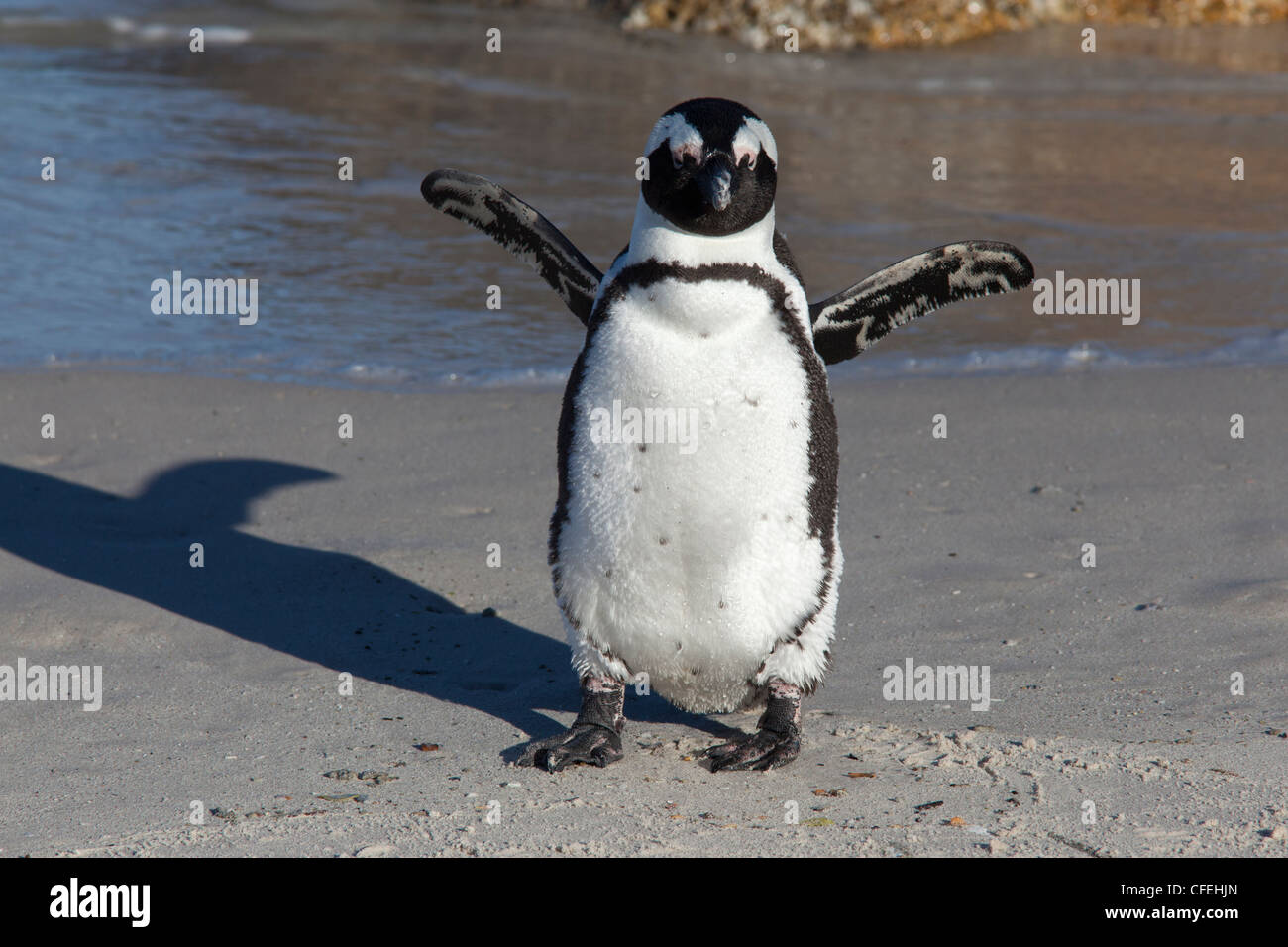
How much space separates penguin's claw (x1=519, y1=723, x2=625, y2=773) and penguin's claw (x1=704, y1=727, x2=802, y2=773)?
8.2 inches

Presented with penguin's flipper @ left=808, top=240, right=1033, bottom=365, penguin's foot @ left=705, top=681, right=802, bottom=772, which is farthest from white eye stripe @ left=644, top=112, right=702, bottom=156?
penguin's foot @ left=705, top=681, right=802, bottom=772

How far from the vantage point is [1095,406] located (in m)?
5.34

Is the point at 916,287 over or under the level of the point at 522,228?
under

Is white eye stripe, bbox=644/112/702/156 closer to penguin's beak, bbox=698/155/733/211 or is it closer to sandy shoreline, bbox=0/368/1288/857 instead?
penguin's beak, bbox=698/155/733/211

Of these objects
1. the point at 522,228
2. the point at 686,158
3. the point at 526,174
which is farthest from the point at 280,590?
the point at 526,174

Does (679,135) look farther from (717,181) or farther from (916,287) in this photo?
(916,287)

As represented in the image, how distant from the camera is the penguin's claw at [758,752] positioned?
290 centimetres

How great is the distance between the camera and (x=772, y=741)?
294 cm

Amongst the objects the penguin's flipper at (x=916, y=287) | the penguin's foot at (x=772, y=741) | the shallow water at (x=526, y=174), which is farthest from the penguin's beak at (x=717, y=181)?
the shallow water at (x=526, y=174)

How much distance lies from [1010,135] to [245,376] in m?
7.77

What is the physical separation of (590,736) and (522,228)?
1124 millimetres

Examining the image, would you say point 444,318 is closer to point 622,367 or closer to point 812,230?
point 812,230
